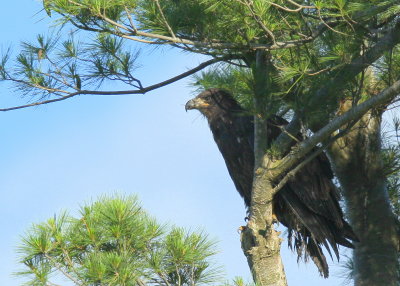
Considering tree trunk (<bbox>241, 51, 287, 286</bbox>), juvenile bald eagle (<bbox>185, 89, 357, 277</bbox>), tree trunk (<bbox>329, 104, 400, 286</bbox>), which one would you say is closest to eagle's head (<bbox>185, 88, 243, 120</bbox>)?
juvenile bald eagle (<bbox>185, 89, 357, 277</bbox>)

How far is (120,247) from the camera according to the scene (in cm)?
489

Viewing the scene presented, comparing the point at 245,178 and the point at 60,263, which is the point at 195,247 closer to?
the point at 60,263

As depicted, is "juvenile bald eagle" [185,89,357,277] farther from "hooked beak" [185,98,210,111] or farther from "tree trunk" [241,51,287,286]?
"tree trunk" [241,51,287,286]

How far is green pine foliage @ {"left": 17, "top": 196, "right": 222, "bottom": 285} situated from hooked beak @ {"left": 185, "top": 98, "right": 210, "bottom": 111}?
1831 millimetres

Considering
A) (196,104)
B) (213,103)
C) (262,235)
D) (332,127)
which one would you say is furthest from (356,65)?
(196,104)

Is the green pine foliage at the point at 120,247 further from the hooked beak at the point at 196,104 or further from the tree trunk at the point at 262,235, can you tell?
the hooked beak at the point at 196,104

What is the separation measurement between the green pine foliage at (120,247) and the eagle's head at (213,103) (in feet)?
5.70

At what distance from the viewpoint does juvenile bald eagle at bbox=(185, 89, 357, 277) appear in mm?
5992

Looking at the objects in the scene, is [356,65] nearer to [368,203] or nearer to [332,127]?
[332,127]

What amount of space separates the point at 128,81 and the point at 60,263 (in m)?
1.23

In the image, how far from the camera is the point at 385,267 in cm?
594

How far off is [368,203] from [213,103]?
4.73ft

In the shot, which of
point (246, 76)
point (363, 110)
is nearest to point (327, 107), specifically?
point (363, 110)

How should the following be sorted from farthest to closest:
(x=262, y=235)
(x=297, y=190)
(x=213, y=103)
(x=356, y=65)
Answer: (x=213, y=103) → (x=297, y=190) → (x=262, y=235) → (x=356, y=65)
